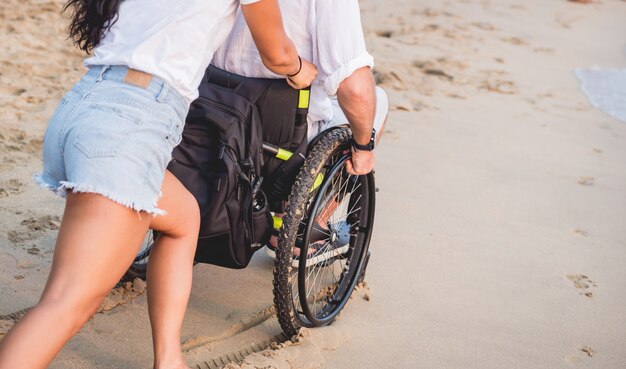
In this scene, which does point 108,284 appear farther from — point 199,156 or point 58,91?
point 58,91

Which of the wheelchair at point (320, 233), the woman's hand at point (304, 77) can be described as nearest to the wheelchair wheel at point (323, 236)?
the wheelchair at point (320, 233)

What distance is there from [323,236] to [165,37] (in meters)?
1.15

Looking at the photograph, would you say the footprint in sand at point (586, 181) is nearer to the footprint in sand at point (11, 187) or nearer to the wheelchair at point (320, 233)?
the wheelchair at point (320, 233)

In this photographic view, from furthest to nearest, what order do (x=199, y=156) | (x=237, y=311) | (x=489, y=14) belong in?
(x=489, y=14), (x=237, y=311), (x=199, y=156)

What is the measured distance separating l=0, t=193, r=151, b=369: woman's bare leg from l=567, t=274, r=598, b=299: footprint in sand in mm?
2174

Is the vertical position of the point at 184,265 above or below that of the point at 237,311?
above

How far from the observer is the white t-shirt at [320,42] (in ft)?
7.50

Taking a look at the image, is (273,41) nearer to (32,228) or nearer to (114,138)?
(114,138)

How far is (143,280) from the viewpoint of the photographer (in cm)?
283

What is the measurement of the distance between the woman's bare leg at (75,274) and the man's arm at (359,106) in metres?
0.85

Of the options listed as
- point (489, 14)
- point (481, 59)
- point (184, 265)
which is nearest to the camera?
point (184, 265)

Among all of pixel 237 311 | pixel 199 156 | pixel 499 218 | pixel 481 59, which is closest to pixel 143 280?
pixel 237 311

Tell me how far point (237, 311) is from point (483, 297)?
102cm

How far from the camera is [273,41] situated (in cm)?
202
